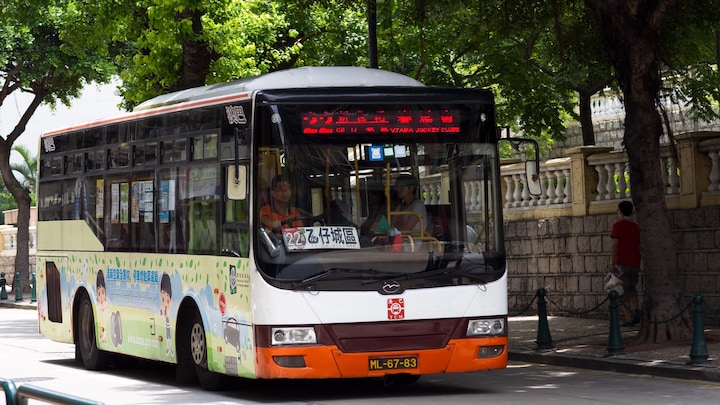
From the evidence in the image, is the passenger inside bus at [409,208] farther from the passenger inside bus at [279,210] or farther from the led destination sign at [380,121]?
the passenger inside bus at [279,210]

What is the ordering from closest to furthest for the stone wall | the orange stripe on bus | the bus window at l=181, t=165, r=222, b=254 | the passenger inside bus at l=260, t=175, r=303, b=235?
the orange stripe on bus, the passenger inside bus at l=260, t=175, r=303, b=235, the bus window at l=181, t=165, r=222, b=254, the stone wall

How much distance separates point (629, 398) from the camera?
13.1 m

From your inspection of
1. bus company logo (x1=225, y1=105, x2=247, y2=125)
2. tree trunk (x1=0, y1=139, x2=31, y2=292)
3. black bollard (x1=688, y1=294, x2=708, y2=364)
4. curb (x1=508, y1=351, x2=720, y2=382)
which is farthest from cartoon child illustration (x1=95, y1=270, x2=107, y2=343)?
tree trunk (x1=0, y1=139, x2=31, y2=292)

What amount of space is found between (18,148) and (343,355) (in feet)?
173

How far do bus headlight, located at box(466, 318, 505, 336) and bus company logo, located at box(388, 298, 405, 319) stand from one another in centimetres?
73

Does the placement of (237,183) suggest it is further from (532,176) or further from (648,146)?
(648,146)

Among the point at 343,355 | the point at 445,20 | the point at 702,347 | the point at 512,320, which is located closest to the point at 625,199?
the point at 512,320

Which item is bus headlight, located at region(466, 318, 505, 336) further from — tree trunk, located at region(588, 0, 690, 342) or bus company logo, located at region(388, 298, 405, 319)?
tree trunk, located at region(588, 0, 690, 342)

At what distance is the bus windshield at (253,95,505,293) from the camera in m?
12.9

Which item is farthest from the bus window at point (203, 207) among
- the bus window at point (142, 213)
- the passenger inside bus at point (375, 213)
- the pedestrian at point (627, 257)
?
the pedestrian at point (627, 257)

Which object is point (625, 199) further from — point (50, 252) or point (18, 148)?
point (18, 148)

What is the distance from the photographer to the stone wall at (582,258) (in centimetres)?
2008

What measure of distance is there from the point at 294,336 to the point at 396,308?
3.15 feet

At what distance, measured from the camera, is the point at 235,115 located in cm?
1349
